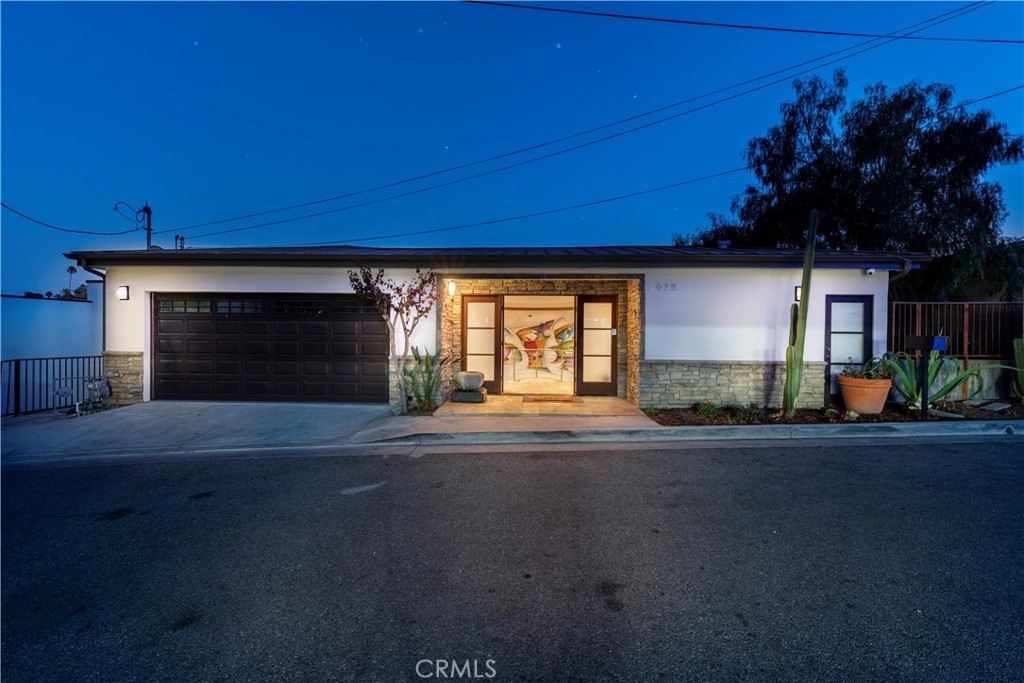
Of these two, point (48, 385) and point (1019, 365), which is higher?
point (1019, 365)

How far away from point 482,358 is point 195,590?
26.6 ft

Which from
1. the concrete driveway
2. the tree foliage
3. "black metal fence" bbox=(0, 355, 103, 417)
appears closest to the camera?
the concrete driveway

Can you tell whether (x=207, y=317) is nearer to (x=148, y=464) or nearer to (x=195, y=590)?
(x=148, y=464)

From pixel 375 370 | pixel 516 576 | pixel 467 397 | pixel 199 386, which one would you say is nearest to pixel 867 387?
pixel 467 397

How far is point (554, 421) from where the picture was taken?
294 inches

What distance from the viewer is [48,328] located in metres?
10.8

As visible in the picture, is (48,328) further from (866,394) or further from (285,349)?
(866,394)

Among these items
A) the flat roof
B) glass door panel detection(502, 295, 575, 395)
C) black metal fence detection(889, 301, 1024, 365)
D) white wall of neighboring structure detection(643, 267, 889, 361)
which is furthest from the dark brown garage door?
black metal fence detection(889, 301, 1024, 365)

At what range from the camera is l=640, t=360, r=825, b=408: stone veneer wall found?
8.82 meters

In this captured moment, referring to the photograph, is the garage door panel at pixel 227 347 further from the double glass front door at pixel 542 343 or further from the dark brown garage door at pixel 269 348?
the double glass front door at pixel 542 343

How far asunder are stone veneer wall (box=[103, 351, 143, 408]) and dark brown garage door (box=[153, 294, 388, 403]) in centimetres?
30

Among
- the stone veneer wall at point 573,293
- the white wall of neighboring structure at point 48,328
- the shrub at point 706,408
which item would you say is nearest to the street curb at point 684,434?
the shrub at point 706,408

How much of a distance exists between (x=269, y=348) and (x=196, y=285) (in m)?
1.90

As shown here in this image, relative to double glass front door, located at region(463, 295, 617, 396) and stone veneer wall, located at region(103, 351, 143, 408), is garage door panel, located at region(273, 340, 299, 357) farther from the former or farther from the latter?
double glass front door, located at region(463, 295, 617, 396)
